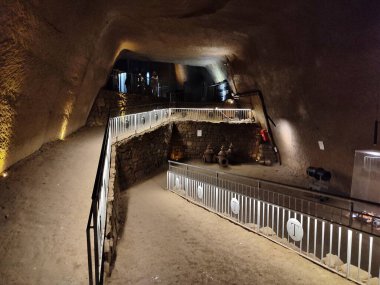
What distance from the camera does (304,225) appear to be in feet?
27.0

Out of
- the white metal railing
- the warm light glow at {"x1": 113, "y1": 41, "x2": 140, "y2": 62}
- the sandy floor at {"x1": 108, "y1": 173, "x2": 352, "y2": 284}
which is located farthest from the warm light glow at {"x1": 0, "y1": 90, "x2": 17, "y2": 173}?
the warm light glow at {"x1": 113, "y1": 41, "x2": 140, "y2": 62}

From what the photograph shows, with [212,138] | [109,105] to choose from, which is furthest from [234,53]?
[109,105]

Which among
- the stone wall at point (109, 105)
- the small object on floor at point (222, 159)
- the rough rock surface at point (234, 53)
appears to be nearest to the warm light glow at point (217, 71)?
the rough rock surface at point (234, 53)

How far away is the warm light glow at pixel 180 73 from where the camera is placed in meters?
27.5

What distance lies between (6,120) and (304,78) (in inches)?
398

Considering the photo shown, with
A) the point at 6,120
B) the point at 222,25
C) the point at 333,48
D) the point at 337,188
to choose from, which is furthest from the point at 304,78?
the point at 6,120

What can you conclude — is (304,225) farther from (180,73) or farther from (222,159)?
(180,73)

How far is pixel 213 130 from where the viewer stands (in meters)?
18.0

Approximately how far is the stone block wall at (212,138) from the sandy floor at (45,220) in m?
10.2

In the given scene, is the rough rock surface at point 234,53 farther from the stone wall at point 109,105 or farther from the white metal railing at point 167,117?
the white metal railing at point 167,117

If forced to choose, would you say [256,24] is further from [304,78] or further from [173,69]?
[173,69]

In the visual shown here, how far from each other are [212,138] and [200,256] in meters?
13.0

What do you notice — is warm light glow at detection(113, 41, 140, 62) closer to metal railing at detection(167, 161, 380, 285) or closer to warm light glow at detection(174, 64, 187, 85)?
metal railing at detection(167, 161, 380, 285)

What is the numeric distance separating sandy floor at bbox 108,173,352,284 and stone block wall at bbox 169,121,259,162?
9965 millimetres
